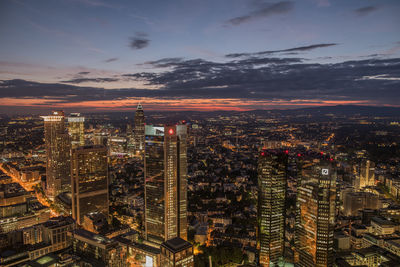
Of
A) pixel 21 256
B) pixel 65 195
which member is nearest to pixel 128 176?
pixel 65 195

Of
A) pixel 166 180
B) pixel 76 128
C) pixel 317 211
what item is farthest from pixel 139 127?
pixel 317 211

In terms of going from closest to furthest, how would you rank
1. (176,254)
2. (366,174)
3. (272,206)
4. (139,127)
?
1. (176,254)
2. (272,206)
3. (366,174)
4. (139,127)

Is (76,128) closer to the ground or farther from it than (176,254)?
farther from it

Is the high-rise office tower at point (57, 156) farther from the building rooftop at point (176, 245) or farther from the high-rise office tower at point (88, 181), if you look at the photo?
the building rooftop at point (176, 245)

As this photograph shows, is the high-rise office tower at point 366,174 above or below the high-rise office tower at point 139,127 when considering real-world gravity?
below

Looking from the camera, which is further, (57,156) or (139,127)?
(139,127)

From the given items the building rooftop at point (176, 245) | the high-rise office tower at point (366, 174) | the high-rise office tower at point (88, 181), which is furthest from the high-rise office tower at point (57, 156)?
the high-rise office tower at point (366, 174)

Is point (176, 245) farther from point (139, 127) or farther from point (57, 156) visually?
point (139, 127)

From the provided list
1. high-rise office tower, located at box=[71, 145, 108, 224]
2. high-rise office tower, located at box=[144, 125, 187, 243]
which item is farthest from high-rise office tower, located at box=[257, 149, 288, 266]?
high-rise office tower, located at box=[71, 145, 108, 224]
